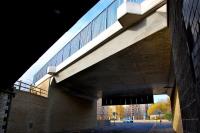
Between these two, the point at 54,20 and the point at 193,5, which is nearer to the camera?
the point at 193,5

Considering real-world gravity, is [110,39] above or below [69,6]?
above

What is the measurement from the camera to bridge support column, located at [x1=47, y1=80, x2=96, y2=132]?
88.2 feet

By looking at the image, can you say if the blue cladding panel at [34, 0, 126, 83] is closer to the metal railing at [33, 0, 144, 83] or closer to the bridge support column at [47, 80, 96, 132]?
the metal railing at [33, 0, 144, 83]

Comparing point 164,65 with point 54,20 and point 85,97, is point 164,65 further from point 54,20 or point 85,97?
point 85,97

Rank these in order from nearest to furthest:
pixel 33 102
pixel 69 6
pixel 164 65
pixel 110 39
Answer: pixel 69 6 → pixel 110 39 → pixel 164 65 → pixel 33 102

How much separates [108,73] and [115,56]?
18.5 feet

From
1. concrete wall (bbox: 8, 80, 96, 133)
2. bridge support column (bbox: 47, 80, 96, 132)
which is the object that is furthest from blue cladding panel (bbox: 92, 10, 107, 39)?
bridge support column (bbox: 47, 80, 96, 132)

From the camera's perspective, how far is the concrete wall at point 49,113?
69.1 ft

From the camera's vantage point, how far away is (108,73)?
21078mm

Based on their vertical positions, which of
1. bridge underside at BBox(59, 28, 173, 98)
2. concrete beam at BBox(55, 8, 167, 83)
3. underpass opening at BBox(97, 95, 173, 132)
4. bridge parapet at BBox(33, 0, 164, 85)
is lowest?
underpass opening at BBox(97, 95, 173, 132)

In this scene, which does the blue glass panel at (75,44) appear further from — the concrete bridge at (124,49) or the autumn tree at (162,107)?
the autumn tree at (162,107)

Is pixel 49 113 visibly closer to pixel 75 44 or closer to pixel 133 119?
pixel 75 44

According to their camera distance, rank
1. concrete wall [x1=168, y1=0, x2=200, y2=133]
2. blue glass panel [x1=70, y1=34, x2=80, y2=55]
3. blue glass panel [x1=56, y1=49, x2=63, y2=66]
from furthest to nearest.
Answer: blue glass panel [x1=56, y1=49, x2=63, y2=66]
blue glass panel [x1=70, y1=34, x2=80, y2=55]
concrete wall [x1=168, y1=0, x2=200, y2=133]

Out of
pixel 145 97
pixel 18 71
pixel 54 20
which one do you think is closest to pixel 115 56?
pixel 18 71
